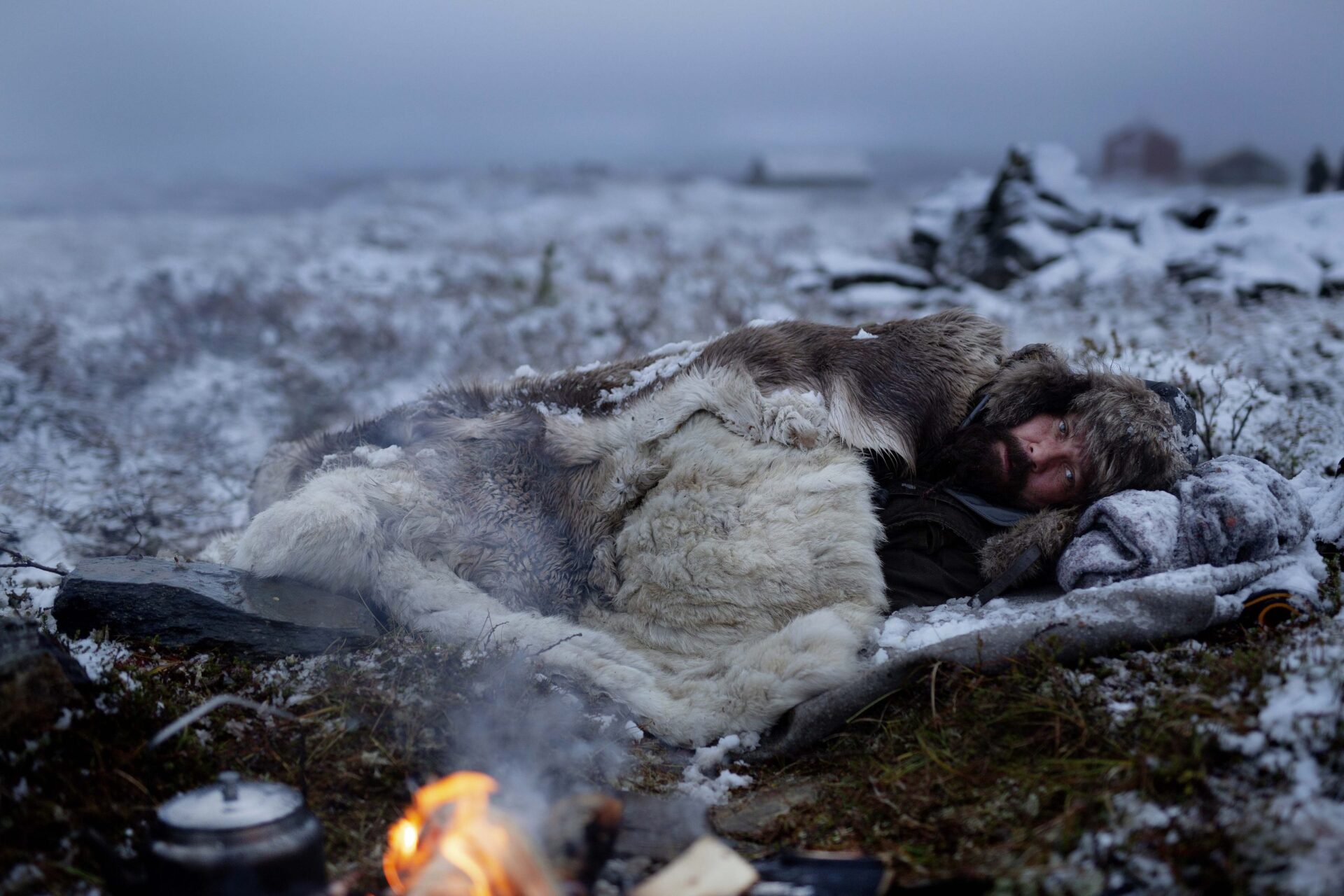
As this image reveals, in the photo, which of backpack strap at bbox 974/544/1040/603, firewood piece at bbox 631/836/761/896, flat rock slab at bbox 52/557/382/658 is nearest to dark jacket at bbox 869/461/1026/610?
backpack strap at bbox 974/544/1040/603

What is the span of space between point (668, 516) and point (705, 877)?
1404mm

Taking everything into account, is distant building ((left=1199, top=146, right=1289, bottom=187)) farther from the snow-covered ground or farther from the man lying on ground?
the man lying on ground

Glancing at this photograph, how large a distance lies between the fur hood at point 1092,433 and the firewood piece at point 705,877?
5.33 feet

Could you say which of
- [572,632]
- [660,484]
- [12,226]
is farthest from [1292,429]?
[12,226]

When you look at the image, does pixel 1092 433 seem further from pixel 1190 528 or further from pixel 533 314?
pixel 533 314

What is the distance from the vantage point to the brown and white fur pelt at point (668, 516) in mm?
Answer: 2730

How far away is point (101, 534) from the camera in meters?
4.27

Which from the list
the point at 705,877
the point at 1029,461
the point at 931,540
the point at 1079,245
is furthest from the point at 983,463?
the point at 1079,245

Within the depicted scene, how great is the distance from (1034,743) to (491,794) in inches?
53.7

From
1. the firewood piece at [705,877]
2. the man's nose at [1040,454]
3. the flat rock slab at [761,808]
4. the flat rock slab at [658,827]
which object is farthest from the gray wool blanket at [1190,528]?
the firewood piece at [705,877]

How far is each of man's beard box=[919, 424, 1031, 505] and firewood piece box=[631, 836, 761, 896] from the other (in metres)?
1.77

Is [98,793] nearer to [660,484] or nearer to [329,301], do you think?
[660,484]

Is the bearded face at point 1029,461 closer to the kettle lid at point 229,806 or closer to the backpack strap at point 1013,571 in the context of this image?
the backpack strap at point 1013,571

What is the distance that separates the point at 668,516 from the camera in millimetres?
2906
